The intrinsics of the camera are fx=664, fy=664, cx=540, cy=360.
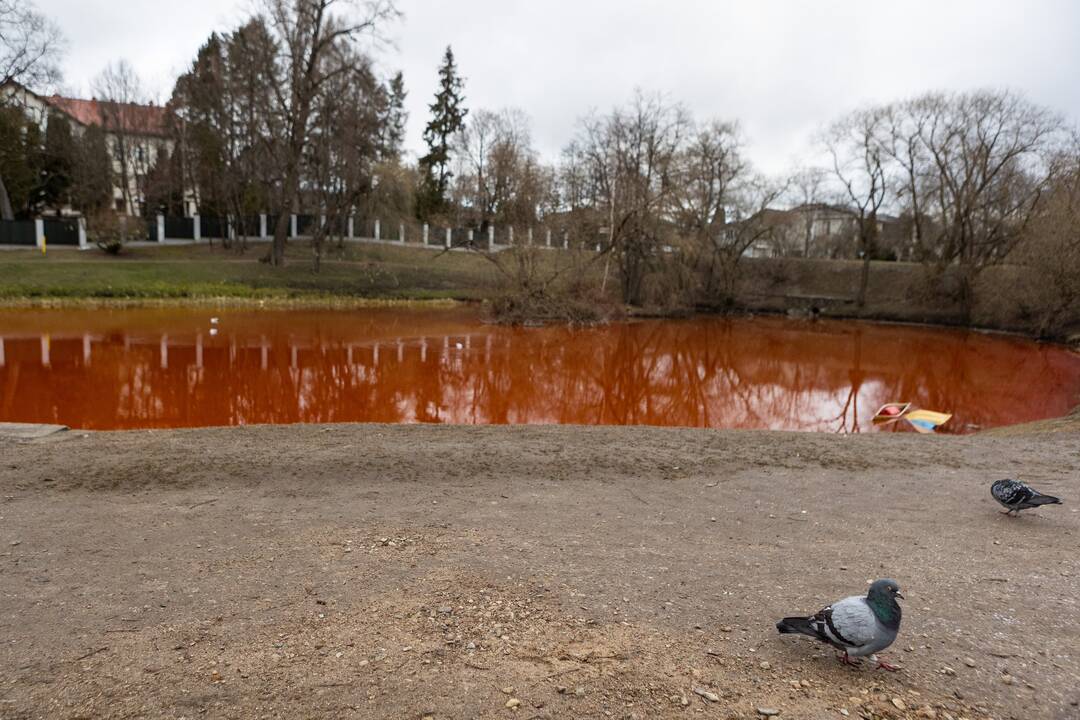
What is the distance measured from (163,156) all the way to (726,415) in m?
42.1

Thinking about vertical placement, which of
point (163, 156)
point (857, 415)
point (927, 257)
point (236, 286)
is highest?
point (163, 156)

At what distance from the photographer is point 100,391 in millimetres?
12414

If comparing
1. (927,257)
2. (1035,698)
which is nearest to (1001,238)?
(927,257)

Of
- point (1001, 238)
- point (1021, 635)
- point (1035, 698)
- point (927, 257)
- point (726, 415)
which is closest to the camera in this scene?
point (1035, 698)

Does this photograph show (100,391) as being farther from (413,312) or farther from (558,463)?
(413,312)

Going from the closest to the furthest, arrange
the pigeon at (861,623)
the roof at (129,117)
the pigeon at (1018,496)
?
the pigeon at (861,623)
the pigeon at (1018,496)
the roof at (129,117)

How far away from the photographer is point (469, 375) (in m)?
16.0

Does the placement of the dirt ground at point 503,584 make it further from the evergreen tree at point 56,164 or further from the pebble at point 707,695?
the evergreen tree at point 56,164

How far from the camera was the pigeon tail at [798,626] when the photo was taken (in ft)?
11.0

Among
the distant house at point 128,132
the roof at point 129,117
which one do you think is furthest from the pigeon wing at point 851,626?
the roof at point 129,117

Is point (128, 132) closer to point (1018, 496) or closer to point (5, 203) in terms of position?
point (5, 203)

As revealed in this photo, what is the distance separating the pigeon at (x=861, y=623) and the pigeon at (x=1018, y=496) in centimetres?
337

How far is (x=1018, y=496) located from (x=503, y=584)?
4.67 m

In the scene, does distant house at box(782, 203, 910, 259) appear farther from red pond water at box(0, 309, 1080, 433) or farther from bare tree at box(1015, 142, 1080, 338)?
red pond water at box(0, 309, 1080, 433)
